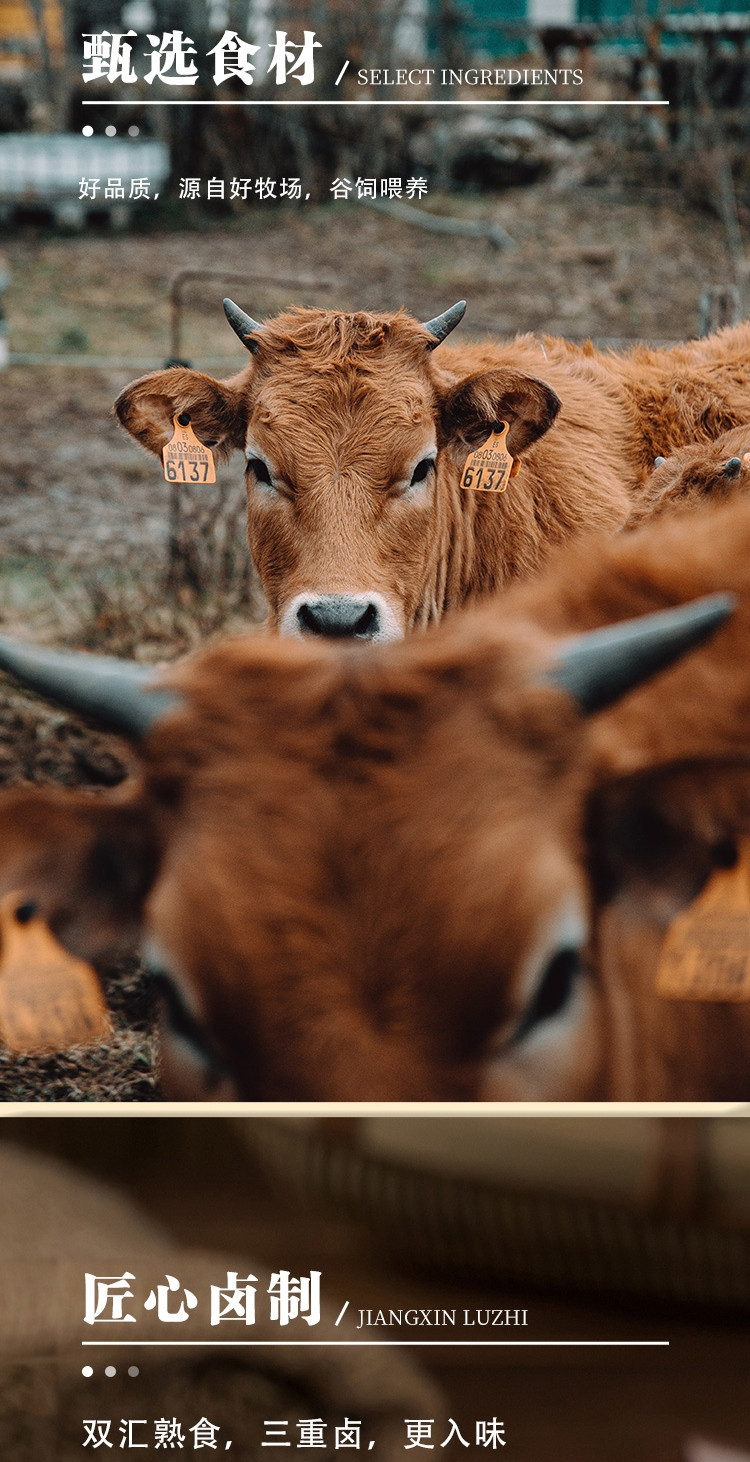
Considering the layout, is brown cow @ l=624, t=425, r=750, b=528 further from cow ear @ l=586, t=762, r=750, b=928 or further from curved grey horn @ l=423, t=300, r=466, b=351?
cow ear @ l=586, t=762, r=750, b=928

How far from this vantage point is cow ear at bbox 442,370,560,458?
355cm

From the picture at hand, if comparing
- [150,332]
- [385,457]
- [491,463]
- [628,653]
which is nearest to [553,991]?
[628,653]

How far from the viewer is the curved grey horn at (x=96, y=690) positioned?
2.01 m

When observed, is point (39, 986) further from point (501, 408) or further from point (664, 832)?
point (501, 408)

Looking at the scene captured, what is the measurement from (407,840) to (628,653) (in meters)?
0.43

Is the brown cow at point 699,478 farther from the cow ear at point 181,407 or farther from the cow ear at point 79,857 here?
the cow ear at point 79,857

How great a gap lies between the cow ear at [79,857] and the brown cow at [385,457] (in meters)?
1.33

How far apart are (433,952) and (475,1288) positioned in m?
0.88

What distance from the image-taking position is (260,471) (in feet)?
12.0

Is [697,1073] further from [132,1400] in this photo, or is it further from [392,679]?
[132,1400]

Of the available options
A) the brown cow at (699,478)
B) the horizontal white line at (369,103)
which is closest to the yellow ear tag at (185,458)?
the horizontal white line at (369,103)

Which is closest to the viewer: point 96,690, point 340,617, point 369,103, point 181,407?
point 96,690

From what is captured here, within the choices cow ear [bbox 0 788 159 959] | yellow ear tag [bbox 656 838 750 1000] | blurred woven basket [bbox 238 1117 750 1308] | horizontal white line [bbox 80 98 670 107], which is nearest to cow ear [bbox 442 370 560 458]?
horizontal white line [bbox 80 98 670 107]

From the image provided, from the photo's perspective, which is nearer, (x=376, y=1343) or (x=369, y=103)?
(x=376, y=1343)
